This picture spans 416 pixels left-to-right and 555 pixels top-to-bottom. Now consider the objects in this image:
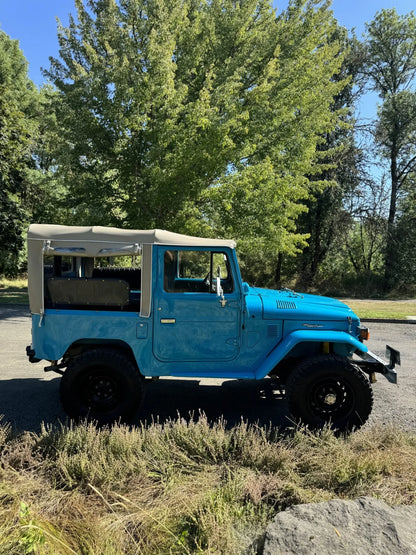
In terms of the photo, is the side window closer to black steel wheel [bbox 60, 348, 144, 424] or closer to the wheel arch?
the wheel arch

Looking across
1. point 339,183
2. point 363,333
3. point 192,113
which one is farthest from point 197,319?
point 339,183

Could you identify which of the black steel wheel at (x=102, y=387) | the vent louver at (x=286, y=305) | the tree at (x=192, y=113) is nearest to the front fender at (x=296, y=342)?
the vent louver at (x=286, y=305)

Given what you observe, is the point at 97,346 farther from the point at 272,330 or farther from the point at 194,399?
the point at 272,330

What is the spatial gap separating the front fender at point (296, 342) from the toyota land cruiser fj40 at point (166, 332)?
11 millimetres

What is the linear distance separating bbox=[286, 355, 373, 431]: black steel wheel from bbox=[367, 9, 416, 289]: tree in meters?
22.1

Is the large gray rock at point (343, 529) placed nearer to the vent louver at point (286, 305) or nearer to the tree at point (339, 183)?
the vent louver at point (286, 305)

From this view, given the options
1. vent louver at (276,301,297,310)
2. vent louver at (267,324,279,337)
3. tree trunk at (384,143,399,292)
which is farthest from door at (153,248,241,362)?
Result: tree trunk at (384,143,399,292)

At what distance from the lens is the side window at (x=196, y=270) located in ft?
14.0

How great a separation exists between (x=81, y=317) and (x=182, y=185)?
308 inches

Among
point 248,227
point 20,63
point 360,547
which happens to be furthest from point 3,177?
point 360,547

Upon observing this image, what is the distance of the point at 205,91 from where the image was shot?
10.9 m

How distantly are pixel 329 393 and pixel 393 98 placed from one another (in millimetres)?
25417

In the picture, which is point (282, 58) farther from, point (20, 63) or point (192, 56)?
point (20, 63)

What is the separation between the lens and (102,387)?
167 inches
